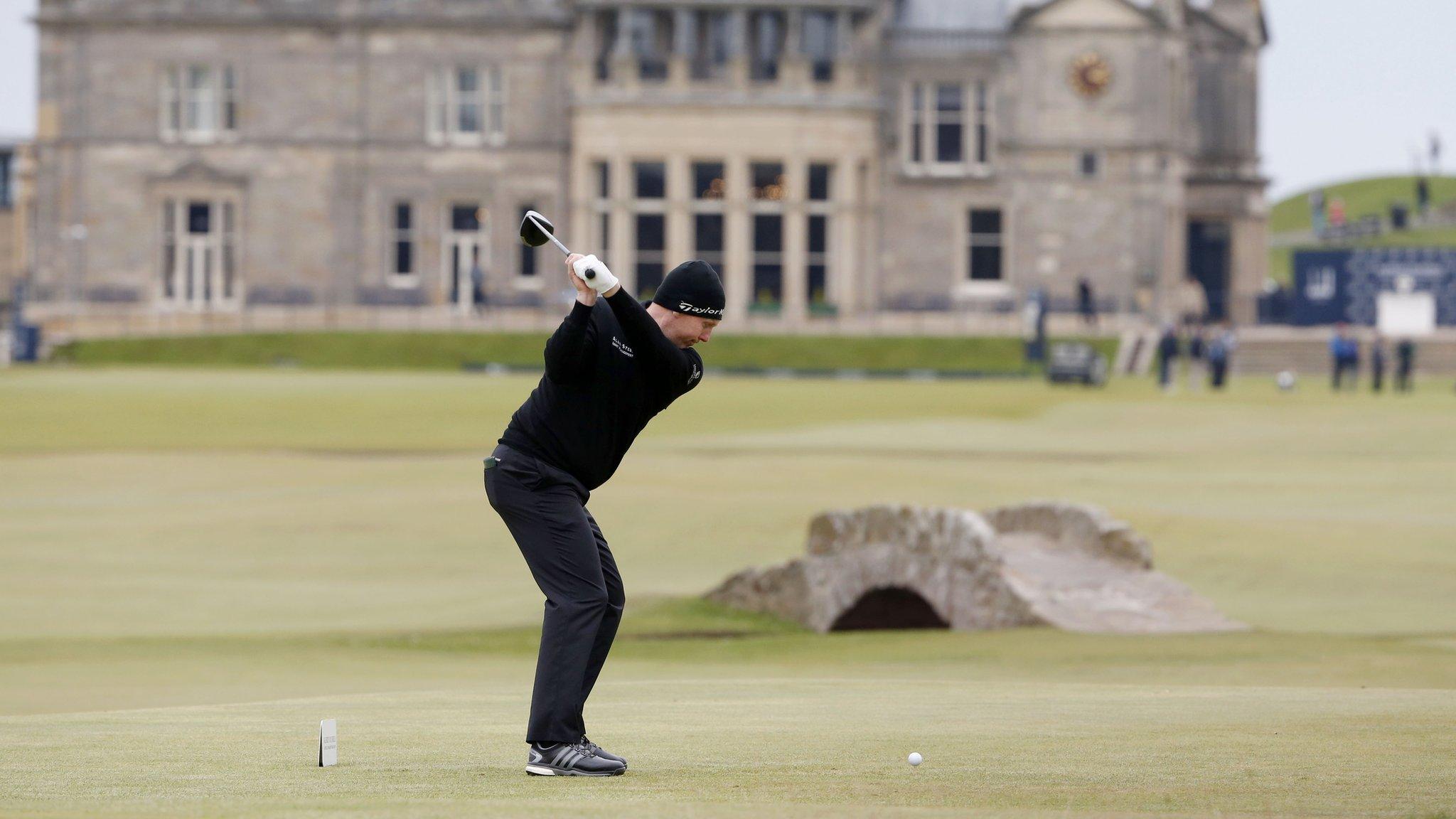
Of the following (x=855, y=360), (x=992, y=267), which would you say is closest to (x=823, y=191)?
(x=992, y=267)

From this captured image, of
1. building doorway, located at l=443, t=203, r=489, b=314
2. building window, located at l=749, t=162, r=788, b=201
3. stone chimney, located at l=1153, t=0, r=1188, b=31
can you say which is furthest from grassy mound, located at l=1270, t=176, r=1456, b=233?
building doorway, located at l=443, t=203, r=489, b=314

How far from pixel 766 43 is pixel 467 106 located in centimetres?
1010

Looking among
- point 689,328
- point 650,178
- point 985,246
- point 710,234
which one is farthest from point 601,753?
point 985,246

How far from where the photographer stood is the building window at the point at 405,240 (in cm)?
7275

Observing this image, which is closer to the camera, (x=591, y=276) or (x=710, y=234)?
(x=591, y=276)

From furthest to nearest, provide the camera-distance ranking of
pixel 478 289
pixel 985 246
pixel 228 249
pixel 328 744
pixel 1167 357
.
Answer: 1. pixel 228 249
2. pixel 985 246
3. pixel 478 289
4. pixel 1167 357
5. pixel 328 744

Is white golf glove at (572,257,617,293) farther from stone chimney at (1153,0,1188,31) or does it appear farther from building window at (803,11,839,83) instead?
stone chimney at (1153,0,1188,31)

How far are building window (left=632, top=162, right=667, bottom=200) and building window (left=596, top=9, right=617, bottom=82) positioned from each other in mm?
3075

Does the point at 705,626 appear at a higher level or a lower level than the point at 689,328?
lower

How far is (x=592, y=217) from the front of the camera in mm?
70375

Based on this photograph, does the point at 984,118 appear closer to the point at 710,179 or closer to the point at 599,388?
the point at 710,179

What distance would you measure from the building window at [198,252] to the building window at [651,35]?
1422 centimetres

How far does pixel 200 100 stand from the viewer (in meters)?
72.3

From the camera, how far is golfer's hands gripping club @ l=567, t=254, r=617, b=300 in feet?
27.1
